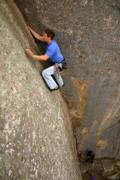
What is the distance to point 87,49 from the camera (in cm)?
263

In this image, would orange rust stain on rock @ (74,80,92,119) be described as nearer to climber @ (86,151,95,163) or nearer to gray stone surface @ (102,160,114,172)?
climber @ (86,151,95,163)

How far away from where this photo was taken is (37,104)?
87.3 inches

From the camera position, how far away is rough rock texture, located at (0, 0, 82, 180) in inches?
64.4

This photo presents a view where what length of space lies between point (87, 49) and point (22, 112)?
1.77 metres

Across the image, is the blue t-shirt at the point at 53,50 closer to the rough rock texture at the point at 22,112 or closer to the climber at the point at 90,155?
the rough rock texture at the point at 22,112

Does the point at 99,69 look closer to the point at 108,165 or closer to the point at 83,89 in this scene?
the point at 83,89

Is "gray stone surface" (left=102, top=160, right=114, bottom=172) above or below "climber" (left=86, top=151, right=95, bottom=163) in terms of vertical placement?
below

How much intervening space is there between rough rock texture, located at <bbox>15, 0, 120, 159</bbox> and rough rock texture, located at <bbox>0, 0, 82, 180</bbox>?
51cm

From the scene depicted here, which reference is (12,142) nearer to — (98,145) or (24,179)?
(24,179)

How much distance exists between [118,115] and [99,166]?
3099 millimetres

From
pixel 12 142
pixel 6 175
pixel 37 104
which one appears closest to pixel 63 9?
pixel 37 104

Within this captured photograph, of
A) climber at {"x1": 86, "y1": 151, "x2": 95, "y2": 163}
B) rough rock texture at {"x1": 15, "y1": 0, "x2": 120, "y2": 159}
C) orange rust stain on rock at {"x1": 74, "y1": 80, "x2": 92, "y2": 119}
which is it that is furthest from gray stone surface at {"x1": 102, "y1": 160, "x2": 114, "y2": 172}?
orange rust stain on rock at {"x1": 74, "y1": 80, "x2": 92, "y2": 119}

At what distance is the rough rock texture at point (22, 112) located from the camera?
64.4 inches

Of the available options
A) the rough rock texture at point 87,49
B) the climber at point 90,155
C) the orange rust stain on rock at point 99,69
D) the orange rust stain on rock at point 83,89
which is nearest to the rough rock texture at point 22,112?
the rough rock texture at point 87,49
